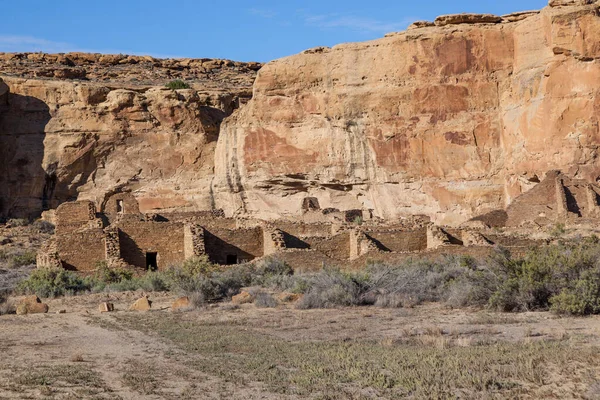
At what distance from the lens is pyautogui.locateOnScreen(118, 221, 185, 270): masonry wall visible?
81.1 feet

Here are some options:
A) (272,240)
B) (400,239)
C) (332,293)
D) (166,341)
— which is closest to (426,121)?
(400,239)

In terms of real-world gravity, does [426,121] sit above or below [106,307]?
above

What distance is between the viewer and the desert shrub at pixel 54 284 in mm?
19391

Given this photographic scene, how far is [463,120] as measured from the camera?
127ft

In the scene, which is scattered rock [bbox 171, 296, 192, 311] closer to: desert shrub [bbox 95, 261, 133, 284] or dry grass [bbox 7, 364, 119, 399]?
desert shrub [bbox 95, 261, 133, 284]

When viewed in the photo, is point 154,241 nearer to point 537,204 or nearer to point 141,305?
point 141,305

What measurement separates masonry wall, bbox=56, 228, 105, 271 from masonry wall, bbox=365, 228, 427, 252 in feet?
23.4

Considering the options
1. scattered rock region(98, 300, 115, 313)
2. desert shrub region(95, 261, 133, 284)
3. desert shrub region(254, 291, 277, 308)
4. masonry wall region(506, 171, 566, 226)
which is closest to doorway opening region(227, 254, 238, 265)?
desert shrub region(95, 261, 133, 284)

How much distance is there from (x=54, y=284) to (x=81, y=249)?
3619 mm

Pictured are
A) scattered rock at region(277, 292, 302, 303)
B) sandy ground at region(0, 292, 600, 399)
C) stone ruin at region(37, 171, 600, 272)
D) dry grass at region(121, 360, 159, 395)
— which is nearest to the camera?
dry grass at region(121, 360, 159, 395)

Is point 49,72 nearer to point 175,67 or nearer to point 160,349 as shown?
point 175,67

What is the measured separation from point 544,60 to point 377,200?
9834 millimetres

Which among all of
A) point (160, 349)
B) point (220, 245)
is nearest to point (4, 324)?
point (160, 349)

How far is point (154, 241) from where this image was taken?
2511 centimetres
